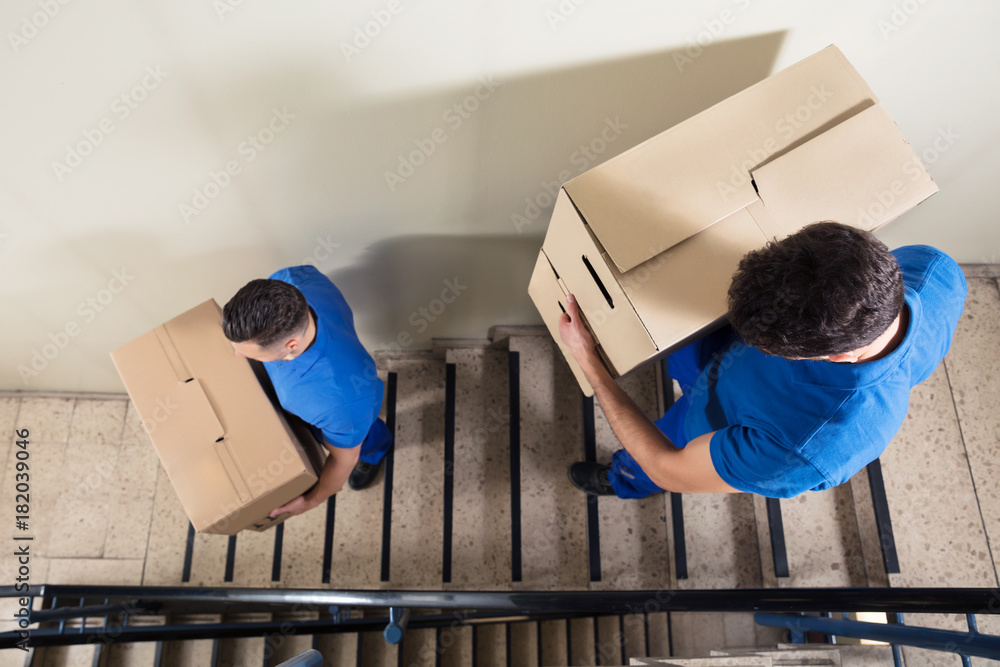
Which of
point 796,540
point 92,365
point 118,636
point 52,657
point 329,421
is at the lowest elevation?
point 52,657

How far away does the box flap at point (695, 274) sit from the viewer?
132cm

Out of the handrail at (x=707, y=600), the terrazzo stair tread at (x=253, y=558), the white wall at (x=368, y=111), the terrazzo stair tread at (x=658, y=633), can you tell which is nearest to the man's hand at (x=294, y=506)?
the handrail at (x=707, y=600)

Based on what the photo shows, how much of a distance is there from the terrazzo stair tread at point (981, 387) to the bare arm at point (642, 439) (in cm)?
151

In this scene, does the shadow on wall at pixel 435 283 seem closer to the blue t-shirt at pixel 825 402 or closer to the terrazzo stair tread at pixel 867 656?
the blue t-shirt at pixel 825 402

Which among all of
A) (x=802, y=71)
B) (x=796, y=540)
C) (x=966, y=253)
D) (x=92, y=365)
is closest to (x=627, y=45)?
(x=802, y=71)

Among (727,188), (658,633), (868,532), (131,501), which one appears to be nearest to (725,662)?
(868,532)

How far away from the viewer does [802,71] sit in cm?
133

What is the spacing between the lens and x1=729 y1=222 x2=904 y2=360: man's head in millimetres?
1008

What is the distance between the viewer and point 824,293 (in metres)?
1.01

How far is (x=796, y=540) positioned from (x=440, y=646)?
5.91 ft

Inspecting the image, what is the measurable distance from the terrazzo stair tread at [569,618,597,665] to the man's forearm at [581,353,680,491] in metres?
1.75

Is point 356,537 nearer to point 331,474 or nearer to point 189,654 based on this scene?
point 189,654

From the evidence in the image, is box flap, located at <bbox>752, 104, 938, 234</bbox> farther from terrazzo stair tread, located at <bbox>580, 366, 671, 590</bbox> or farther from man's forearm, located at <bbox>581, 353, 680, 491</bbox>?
terrazzo stair tread, located at <bbox>580, 366, 671, 590</bbox>

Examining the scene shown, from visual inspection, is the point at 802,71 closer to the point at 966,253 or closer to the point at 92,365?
the point at 966,253
